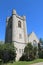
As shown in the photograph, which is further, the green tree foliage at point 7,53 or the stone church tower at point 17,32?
the stone church tower at point 17,32

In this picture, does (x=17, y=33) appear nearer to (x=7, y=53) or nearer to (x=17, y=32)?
(x=17, y=32)

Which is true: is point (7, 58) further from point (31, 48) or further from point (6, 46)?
point (31, 48)

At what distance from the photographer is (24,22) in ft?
156

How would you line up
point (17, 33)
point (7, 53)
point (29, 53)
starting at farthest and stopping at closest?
point (17, 33)
point (29, 53)
point (7, 53)

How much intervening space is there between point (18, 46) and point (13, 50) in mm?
4885

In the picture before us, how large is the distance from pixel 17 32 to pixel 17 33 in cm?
34

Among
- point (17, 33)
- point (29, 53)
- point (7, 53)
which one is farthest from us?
point (17, 33)

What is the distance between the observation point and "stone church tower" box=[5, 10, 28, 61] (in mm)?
41959

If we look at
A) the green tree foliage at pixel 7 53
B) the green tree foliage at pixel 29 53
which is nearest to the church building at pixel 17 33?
the green tree foliage at pixel 29 53

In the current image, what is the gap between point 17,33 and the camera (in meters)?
43.2

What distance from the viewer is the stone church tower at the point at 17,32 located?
42.0 m

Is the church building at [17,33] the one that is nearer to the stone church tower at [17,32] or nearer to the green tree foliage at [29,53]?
the stone church tower at [17,32]

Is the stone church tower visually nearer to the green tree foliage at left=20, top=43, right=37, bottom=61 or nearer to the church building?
the church building

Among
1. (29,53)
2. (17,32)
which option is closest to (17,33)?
(17,32)
